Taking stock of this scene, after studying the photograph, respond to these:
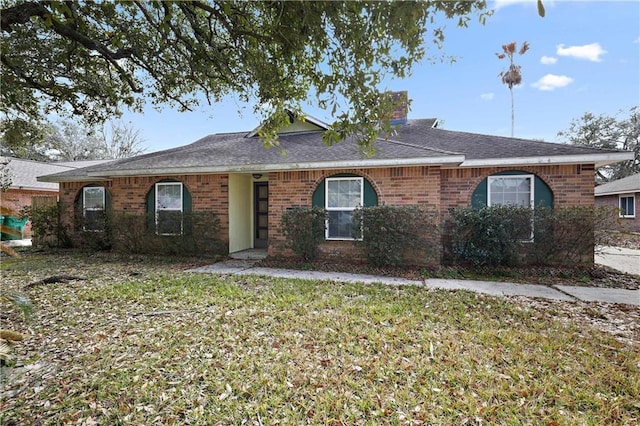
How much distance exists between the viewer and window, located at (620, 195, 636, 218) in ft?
60.8

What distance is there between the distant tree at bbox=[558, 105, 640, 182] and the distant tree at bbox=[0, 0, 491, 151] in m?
36.3

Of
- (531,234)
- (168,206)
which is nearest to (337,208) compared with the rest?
(531,234)

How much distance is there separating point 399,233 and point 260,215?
5.59m

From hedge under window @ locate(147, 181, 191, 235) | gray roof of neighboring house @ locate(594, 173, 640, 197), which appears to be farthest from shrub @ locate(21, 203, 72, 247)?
gray roof of neighboring house @ locate(594, 173, 640, 197)

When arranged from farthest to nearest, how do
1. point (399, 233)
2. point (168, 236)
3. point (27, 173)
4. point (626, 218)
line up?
point (626, 218) < point (27, 173) < point (168, 236) < point (399, 233)

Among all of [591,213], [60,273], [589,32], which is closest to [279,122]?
[60,273]

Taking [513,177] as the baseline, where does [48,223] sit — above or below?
below

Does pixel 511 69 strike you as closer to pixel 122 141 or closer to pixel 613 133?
pixel 613 133

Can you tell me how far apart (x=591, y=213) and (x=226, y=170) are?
9.14 metres

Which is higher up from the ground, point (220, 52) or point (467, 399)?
point (220, 52)

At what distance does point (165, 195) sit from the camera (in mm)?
10000

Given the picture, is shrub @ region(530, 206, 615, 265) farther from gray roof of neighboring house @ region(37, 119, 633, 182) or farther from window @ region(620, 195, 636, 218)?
window @ region(620, 195, 636, 218)

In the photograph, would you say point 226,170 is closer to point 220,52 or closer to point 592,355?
point 220,52

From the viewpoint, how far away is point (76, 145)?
36.9 m
